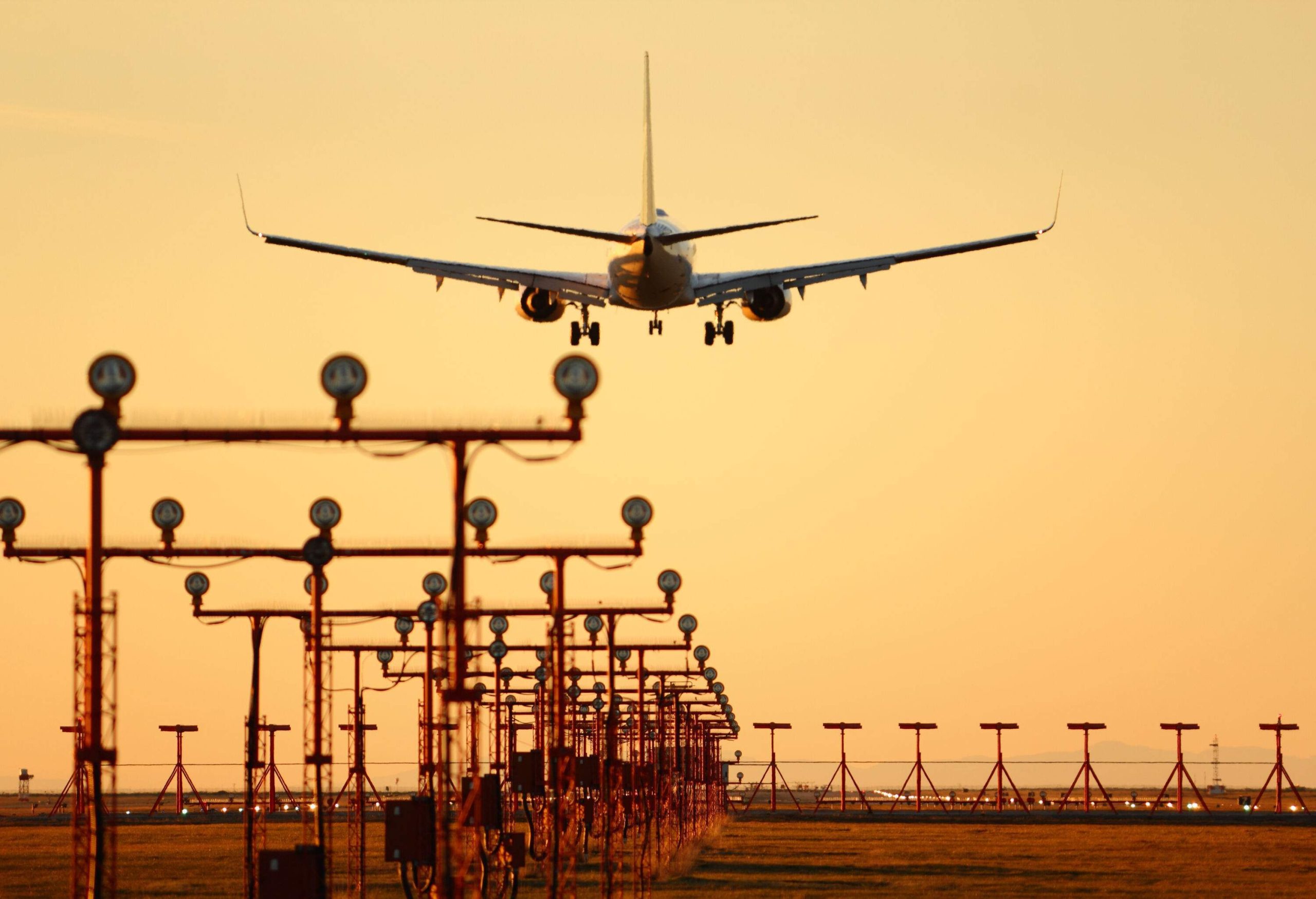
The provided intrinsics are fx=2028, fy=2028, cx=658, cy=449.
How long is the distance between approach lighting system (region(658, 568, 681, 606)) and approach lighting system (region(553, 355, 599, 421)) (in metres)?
20.1

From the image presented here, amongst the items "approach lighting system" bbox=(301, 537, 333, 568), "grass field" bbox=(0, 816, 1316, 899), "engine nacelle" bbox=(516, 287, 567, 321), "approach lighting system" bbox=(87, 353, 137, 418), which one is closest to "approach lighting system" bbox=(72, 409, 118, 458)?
"approach lighting system" bbox=(87, 353, 137, 418)

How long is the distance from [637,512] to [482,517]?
9.97 feet

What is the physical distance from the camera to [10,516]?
34.8 m

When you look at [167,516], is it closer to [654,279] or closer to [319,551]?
[319,551]

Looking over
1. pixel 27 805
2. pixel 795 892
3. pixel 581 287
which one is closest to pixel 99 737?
pixel 795 892

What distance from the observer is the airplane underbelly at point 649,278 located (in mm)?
69812

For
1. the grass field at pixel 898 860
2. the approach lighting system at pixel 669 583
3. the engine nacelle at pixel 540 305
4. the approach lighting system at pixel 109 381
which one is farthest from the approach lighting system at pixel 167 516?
the engine nacelle at pixel 540 305

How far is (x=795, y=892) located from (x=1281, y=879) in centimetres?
1768

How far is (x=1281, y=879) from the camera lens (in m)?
67.1

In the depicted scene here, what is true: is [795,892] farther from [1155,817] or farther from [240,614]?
[1155,817]

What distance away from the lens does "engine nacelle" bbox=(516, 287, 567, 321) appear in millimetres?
74938

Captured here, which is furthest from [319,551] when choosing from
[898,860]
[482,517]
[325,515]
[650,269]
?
[898,860]

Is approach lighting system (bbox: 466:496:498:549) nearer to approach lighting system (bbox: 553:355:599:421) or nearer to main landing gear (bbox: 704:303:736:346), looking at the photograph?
approach lighting system (bbox: 553:355:599:421)

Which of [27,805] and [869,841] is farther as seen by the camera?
[27,805]
